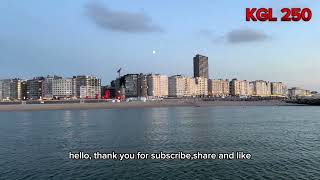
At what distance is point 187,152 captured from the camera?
42.8m

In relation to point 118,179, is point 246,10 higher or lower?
higher

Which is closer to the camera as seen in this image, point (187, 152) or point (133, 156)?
point (133, 156)

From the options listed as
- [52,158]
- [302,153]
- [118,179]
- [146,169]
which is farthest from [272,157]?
[52,158]

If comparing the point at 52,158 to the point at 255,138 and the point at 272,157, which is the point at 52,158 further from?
the point at 255,138

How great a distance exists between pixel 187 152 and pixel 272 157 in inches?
369

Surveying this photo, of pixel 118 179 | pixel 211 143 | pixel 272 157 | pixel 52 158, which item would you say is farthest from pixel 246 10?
pixel 52 158

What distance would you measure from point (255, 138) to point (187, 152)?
16.2m

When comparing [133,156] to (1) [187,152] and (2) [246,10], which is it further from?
(2) [246,10]

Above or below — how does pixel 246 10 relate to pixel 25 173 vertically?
above

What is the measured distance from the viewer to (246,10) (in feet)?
129

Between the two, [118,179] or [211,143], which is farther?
[211,143]

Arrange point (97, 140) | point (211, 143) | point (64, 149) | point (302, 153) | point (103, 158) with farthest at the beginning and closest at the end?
point (97, 140) → point (211, 143) → point (64, 149) → point (302, 153) → point (103, 158)

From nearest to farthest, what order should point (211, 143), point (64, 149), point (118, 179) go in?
point (118, 179) < point (64, 149) < point (211, 143)

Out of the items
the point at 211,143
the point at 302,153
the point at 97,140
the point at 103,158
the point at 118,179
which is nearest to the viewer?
the point at 118,179
